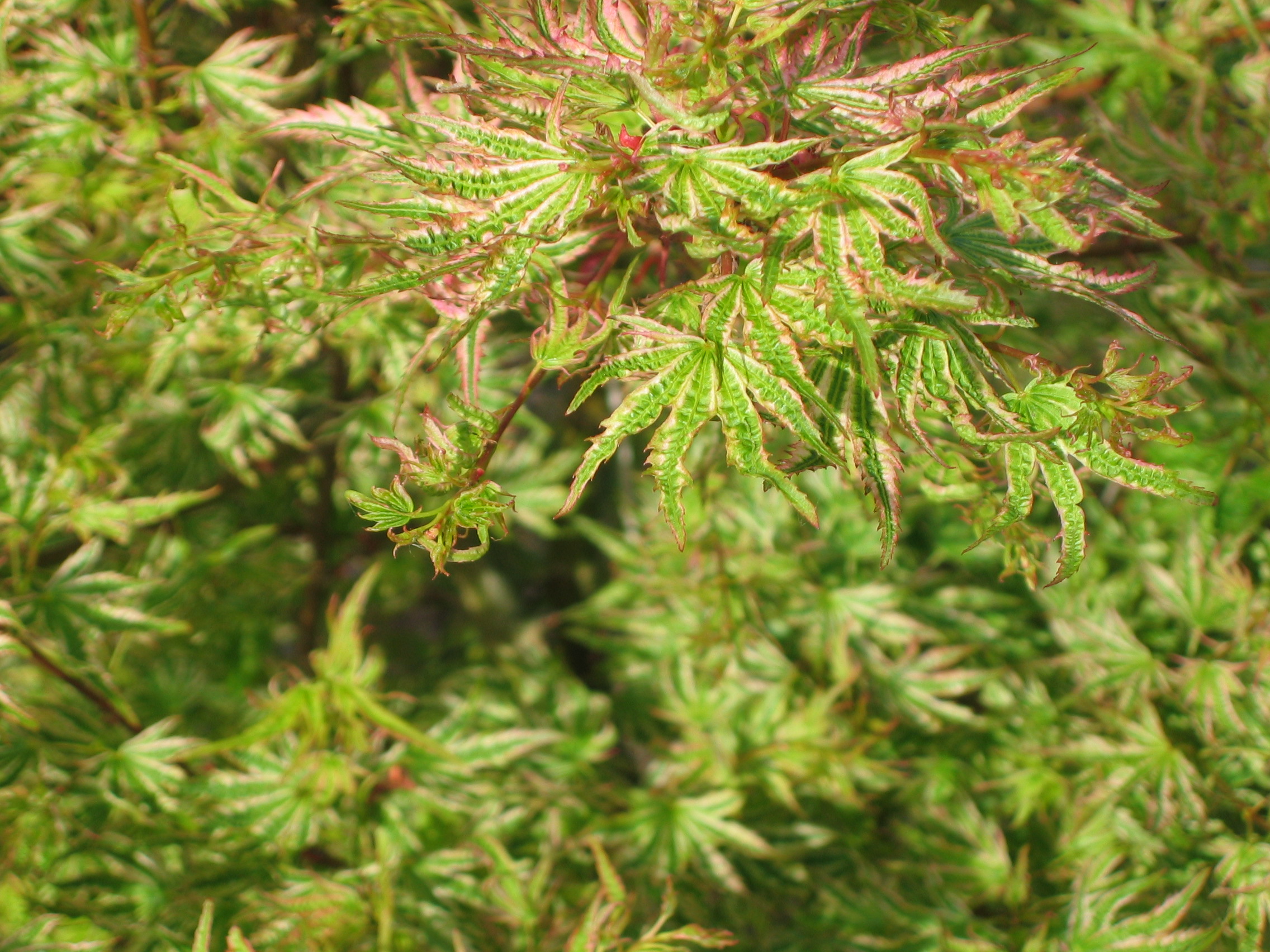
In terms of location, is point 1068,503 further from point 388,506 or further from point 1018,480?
point 388,506

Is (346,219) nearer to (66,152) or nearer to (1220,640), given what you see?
(66,152)

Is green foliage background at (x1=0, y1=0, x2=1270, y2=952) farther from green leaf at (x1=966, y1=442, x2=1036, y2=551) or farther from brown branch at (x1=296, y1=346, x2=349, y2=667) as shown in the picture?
green leaf at (x1=966, y1=442, x2=1036, y2=551)

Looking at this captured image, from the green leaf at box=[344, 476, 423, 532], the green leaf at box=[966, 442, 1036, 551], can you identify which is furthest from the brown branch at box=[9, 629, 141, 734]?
the green leaf at box=[966, 442, 1036, 551]

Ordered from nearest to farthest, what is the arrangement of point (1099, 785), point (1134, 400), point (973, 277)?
point (1134, 400) < point (973, 277) < point (1099, 785)

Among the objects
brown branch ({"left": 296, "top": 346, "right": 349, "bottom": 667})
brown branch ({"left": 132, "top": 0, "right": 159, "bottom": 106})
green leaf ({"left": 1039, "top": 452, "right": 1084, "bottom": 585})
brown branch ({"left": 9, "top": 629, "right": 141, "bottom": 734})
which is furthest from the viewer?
brown branch ({"left": 296, "top": 346, "right": 349, "bottom": 667})

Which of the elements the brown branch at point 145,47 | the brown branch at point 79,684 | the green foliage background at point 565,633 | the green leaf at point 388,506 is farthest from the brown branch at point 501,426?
the brown branch at point 145,47

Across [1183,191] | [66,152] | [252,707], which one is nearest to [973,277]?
[1183,191]

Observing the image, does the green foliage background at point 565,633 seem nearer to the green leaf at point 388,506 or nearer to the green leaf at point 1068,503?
the green leaf at point 1068,503

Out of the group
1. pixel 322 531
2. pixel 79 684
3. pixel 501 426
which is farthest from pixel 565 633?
pixel 501 426
